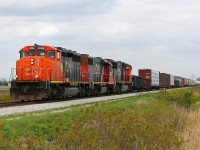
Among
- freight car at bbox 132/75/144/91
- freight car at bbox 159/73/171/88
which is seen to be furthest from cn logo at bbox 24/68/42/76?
freight car at bbox 159/73/171/88

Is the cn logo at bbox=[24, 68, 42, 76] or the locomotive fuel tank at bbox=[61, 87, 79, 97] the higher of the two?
the cn logo at bbox=[24, 68, 42, 76]

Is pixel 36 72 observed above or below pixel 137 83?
above

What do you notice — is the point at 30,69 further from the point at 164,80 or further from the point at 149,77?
the point at 164,80

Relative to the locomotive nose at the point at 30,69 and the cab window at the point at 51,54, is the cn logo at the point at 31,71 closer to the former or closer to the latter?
the locomotive nose at the point at 30,69

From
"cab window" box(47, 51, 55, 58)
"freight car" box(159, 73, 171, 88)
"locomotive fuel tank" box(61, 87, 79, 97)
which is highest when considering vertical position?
"cab window" box(47, 51, 55, 58)

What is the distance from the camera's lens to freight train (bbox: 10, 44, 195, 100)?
22234 mm

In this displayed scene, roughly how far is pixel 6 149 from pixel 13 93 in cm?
1566

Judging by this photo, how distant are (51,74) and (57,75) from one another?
962mm

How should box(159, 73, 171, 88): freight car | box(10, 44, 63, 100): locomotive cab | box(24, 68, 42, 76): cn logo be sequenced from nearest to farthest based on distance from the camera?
box(10, 44, 63, 100): locomotive cab < box(24, 68, 42, 76): cn logo < box(159, 73, 171, 88): freight car

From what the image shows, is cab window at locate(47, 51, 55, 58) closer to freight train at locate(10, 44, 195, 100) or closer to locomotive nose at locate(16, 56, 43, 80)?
freight train at locate(10, 44, 195, 100)

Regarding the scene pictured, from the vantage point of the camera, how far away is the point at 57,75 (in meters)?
23.7

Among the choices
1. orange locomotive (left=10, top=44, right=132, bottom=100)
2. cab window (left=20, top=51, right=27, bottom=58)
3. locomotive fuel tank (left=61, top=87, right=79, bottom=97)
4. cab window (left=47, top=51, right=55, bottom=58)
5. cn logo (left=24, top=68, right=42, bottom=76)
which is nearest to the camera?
orange locomotive (left=10, top=44, right=132, bottom=100)

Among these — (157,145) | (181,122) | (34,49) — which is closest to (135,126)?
(157,145)

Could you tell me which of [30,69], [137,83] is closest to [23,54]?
[30,69]
